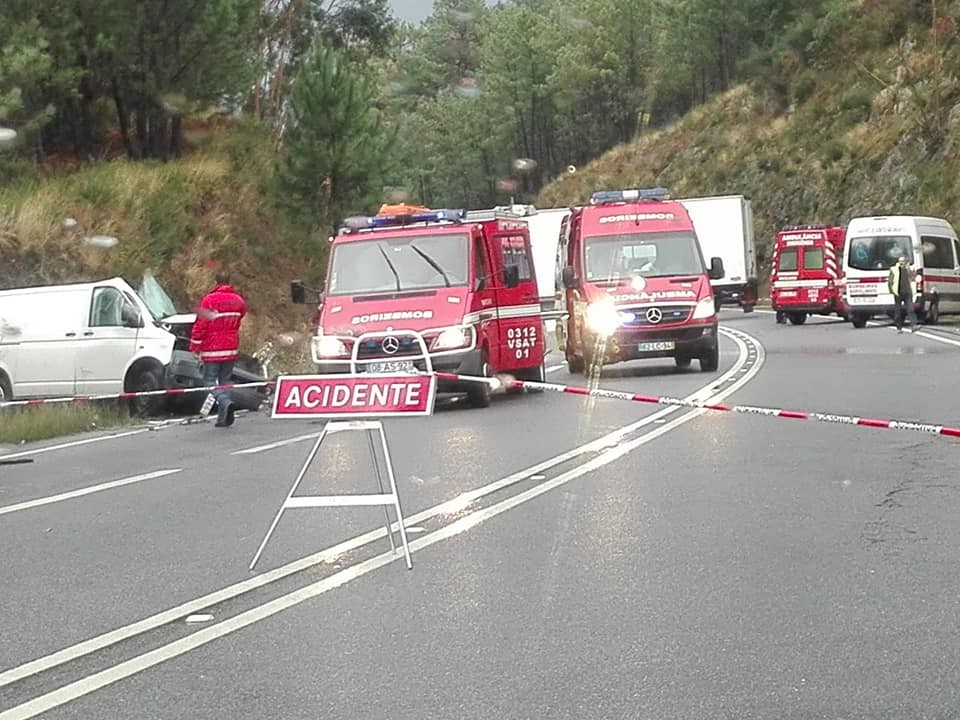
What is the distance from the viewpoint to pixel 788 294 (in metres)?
43.6

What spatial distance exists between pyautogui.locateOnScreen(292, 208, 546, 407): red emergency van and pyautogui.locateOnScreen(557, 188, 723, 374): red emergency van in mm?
2282

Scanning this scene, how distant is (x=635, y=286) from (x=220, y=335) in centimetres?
736

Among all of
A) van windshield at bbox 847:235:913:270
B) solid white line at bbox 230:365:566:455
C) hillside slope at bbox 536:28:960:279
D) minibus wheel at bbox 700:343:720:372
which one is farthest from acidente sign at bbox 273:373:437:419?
hillside slope at bbox 536:28:960:279

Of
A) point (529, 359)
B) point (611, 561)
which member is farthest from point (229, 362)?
point (611, 561)

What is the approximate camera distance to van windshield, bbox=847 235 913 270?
126ft

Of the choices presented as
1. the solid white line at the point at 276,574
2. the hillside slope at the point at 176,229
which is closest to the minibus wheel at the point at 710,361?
the hillside slope at the point at 176,229

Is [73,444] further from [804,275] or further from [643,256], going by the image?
[804,275]

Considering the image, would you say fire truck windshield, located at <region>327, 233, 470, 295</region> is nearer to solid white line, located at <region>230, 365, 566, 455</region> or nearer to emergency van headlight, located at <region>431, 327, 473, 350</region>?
emergency van headlight, located at <region>431, 327, 473, 350</region>

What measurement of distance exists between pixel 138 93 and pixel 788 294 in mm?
18393

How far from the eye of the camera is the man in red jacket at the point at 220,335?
18469 mm

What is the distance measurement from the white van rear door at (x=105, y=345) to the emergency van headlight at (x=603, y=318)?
21.9 ft

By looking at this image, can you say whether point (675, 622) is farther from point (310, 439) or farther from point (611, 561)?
point (310, 439)

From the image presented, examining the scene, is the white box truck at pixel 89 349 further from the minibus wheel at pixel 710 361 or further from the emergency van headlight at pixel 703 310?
the minibus wheel at pixel 710 361

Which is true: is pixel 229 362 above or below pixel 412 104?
below
